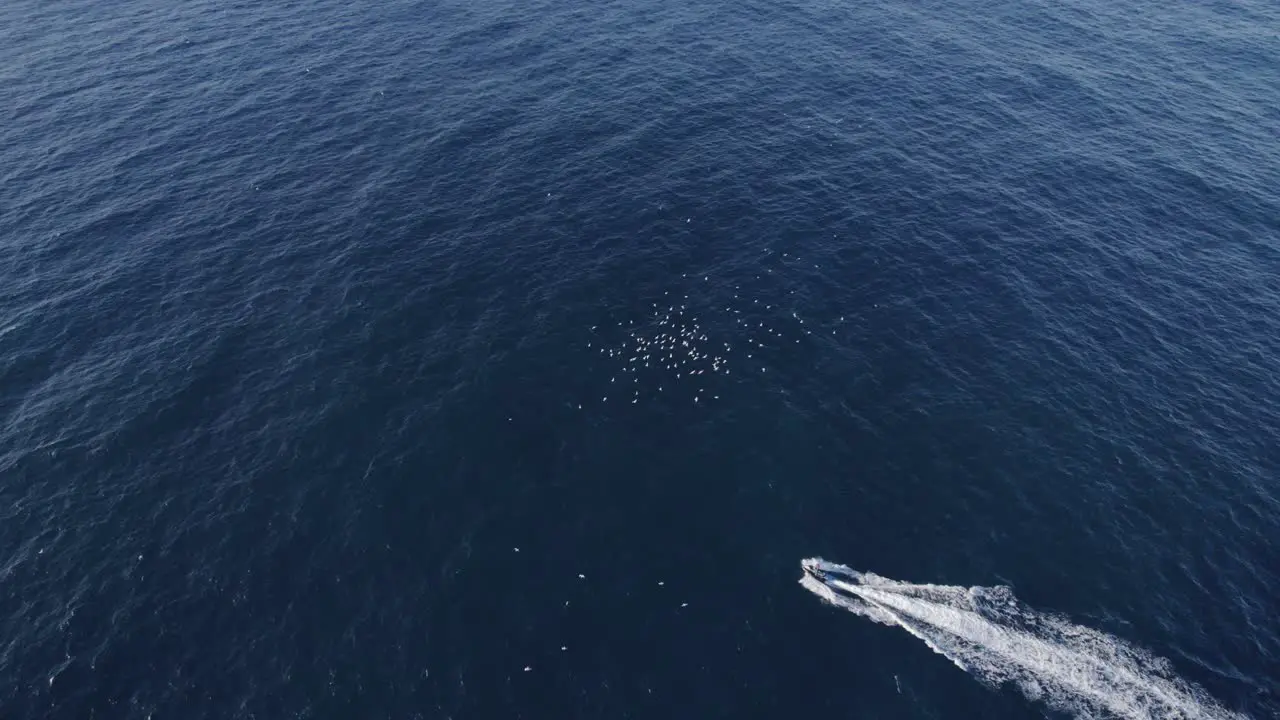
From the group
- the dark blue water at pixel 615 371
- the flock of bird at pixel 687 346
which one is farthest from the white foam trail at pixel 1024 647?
the flock of bird at pixel 687 346

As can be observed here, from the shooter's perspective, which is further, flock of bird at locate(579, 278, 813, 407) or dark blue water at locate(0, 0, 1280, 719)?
flock of bird at locate(579, 278, 813, 407)

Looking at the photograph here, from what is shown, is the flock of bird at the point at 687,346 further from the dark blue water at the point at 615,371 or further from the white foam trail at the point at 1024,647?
the white foam trail at the point at 1024,647

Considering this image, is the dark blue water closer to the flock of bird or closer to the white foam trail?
the flock of bird

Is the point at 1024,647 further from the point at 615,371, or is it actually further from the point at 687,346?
the point at 615,371

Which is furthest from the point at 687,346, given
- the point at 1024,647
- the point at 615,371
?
the point at 1024,647

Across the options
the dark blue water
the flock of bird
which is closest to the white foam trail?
the dark blue water

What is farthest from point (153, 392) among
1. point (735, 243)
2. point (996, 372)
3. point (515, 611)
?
point (996, 372)

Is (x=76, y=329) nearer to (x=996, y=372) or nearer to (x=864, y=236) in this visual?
(x=864, y=236)
